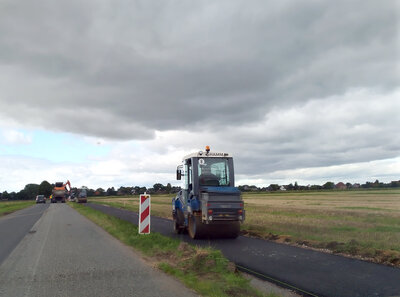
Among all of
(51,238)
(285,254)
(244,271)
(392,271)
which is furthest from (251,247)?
(51,238)

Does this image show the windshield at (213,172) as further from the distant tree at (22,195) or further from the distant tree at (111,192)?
the distant tree at (22,195)

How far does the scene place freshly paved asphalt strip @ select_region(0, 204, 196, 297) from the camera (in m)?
6.39

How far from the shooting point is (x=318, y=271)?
24.9ft

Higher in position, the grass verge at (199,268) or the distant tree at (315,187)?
the distant tree at (315,187)

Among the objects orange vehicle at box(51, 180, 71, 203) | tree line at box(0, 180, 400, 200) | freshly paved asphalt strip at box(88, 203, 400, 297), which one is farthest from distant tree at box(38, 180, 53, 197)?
freshly paved asphalt strip at box(88, 203, 400, 297)

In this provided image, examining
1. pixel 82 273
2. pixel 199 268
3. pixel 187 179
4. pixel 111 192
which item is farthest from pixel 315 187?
pixel 82 273

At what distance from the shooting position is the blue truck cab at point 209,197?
1284cm

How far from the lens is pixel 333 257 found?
29.5ft

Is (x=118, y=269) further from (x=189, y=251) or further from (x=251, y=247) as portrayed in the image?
(x=251, y=247)

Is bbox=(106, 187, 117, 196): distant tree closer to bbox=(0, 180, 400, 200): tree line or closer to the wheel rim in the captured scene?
bbox=(0, 180, 400, 200): tree line

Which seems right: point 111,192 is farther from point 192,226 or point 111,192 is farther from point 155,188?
point 192,226

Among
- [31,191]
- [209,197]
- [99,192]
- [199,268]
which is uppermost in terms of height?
[31,191]

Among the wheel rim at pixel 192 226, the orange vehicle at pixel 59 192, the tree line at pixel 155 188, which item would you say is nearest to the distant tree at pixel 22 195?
the tree line at pixel 155 188

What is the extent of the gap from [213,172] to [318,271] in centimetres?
721
